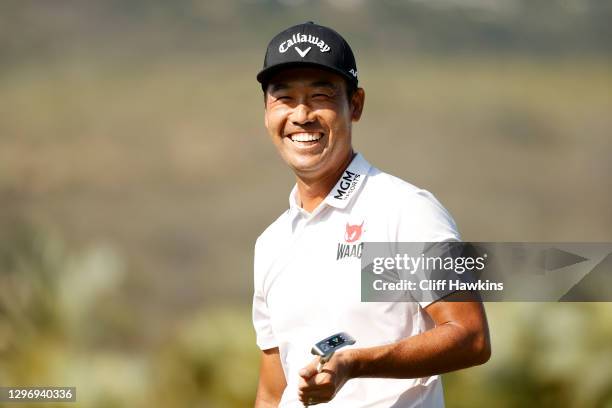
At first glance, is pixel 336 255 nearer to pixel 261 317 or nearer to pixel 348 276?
pixel 348 276

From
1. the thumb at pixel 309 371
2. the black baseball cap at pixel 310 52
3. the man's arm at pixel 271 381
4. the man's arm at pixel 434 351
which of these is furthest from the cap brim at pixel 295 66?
the thumb at pixel 309 371

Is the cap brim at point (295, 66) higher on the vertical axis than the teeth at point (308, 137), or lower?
higher

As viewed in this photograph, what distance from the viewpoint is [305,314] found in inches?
112

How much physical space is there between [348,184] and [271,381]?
2.28ft

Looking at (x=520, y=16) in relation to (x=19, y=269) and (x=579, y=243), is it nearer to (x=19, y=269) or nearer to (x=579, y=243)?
(x=579, y=243)

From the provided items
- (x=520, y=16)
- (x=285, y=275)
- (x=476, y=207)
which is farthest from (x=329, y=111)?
(x=520, y=16)

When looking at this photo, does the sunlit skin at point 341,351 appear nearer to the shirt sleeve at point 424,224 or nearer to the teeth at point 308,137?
the teeth at point 308,137

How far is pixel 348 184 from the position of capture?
294 cm

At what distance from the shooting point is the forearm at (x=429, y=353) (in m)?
2.48

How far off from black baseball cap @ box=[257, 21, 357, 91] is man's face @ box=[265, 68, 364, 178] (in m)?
0.04

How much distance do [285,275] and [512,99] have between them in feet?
13.0

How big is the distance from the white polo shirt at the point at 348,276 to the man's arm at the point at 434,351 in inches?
3.6

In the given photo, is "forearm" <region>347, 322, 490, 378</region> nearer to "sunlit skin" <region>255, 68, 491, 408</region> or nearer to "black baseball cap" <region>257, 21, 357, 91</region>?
"sunlit skin" <region>255, 68, 491, 408</region>

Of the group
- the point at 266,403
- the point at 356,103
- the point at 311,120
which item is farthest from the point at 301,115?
the point at 266,403
